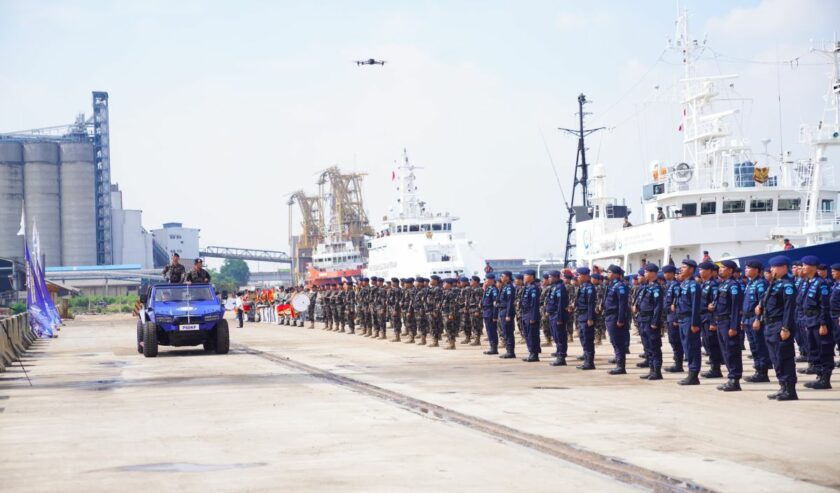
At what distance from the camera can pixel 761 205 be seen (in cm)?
3241

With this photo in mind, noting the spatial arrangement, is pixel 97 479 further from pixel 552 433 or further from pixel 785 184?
pixel 785 184

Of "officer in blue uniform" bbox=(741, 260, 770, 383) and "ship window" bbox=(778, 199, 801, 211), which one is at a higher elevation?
"ship window" bbox=(778, 199, 801, 211)

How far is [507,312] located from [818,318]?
8514 mm

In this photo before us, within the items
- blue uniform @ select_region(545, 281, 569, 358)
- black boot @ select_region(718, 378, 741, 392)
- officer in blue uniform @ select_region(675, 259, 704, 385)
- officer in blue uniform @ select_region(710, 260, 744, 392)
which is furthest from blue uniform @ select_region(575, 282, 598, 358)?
black boot @ select_region(718, 378, 741, 392)

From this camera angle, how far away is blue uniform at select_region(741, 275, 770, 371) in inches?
510

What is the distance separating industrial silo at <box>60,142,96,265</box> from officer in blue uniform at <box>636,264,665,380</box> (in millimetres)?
81908

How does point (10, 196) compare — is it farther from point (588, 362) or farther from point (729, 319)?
point (729, 319)

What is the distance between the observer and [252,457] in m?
8.65

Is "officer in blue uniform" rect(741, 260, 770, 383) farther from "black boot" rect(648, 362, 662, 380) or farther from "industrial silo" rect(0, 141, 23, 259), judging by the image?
"industrial silo" rect(0, 141, 23, 259)

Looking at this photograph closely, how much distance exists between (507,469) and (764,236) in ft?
86.1

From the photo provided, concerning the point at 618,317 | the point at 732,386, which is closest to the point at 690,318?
the point at 732,386

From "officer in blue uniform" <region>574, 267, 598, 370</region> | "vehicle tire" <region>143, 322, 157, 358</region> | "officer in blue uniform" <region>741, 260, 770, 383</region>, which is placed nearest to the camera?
"officer in blue uniform" <region>741, 260, 770, 383</region>

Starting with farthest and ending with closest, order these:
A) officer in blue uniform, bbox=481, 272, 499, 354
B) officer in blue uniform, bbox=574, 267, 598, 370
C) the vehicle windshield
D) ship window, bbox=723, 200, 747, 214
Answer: ship window, bbox=723, 200, 747, 214 < the vehicle windshield < officer in blue uniform, bbox=481, 272, 499, 354 < officer in blue uniform, bbox=574, 267, 598, 370

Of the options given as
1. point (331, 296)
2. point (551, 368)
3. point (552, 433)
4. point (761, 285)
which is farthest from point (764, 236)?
point (552, 433)
